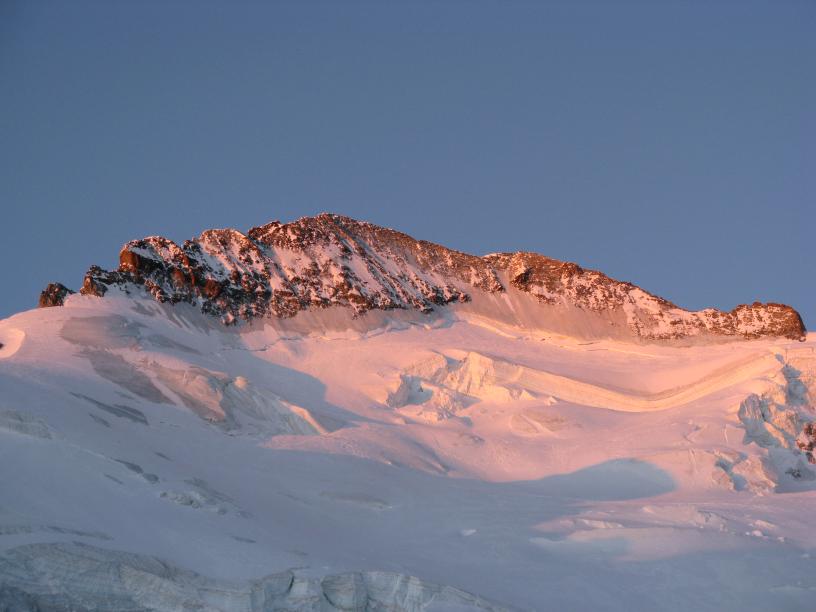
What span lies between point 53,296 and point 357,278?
2187cm

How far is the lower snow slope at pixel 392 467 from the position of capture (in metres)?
33.1

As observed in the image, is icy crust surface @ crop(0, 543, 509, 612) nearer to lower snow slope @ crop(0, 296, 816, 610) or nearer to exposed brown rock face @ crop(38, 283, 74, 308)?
lower snow slope @ crop(0, 296, 816, 610)

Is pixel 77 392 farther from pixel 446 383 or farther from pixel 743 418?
pixel 743 418

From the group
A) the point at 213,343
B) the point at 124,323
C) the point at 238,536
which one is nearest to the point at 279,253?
the point at 213,343

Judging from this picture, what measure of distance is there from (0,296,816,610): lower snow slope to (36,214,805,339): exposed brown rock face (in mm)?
1944

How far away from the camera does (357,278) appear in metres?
75.8

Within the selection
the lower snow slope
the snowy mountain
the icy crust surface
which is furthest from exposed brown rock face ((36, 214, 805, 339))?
the icy crust surface

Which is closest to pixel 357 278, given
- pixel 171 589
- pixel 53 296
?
pixel 53 296

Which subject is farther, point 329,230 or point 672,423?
point 329,230

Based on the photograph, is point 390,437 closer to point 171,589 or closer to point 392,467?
point 392,467

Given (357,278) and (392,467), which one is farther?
(357,278)

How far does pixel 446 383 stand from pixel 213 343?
14.5 metres

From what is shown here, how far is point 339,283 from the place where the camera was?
74.1 m

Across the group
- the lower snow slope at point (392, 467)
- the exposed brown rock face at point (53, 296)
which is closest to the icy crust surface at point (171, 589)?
the lower snow slope at point (392, 467)
